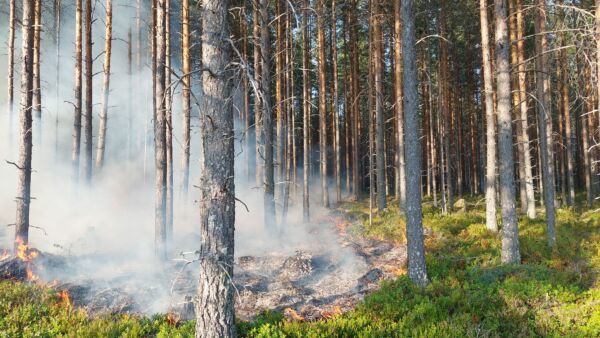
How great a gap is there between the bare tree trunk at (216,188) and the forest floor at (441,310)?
98 cm

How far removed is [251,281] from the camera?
30.8ft

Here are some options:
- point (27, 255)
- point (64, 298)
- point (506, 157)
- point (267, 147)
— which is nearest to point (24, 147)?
point (27, 255)

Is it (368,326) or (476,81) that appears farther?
(476,81)

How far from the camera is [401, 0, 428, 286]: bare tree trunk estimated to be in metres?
8.00

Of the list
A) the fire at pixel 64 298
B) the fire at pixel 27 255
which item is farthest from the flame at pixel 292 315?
the fire at pixel 27 255

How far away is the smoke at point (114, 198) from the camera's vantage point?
11828 mm

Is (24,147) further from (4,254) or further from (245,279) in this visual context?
(245,279)

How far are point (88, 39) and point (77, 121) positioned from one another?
3343 millimetres

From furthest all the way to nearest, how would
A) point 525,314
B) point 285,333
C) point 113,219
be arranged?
1. point 113,219
2. point 525,314
3. point 285,333

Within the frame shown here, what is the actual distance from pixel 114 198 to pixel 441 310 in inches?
739

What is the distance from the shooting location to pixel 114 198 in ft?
66.7

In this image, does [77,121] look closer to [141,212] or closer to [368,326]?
[141,212]

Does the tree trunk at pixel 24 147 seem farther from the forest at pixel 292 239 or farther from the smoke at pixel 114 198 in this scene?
the smoke at pixel 114 198

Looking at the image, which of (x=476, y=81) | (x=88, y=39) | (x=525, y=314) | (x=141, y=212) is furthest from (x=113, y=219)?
(x=476, y=81)
